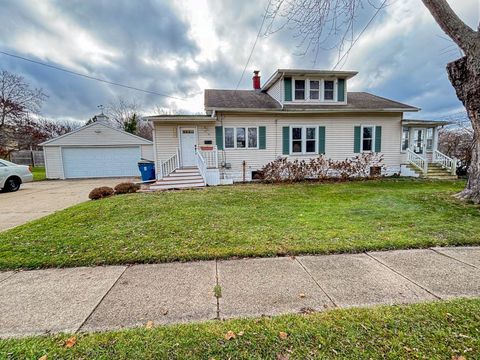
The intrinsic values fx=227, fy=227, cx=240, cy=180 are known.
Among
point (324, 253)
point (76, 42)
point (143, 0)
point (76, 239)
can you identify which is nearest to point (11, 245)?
point (76, 239)

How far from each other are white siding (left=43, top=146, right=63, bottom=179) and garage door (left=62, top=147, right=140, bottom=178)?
0.90 feet

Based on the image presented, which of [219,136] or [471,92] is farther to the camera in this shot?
[219,136]

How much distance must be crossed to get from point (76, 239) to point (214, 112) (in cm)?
838

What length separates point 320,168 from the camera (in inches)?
461

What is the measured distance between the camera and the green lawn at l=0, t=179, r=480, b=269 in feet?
11.3

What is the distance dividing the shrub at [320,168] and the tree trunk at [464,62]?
5.71 meters

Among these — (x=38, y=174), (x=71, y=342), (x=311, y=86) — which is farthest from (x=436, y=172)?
(x=38, y=174)

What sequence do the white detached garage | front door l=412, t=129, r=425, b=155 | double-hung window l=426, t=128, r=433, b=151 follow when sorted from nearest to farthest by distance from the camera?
front door l=412, t=129, r=425, b=155 → double-hung window l=426, t=128, r=433, b=151 → the white detached garage

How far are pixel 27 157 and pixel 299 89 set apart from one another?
1073 inches

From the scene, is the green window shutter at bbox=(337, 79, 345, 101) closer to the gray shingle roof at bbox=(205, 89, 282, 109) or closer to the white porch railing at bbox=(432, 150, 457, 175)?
the gray shingle roof at bbox=(205, 89, 282, 109)

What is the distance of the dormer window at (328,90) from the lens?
12648 millimetres

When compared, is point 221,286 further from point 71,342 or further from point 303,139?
point 303,139

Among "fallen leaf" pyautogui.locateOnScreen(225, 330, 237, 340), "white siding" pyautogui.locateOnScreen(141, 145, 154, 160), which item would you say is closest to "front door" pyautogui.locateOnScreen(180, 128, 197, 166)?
"white siding" pyautogui.locateOnScreen(141, 145, 154, 160)

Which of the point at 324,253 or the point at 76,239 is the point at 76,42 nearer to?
the point at 76,239
